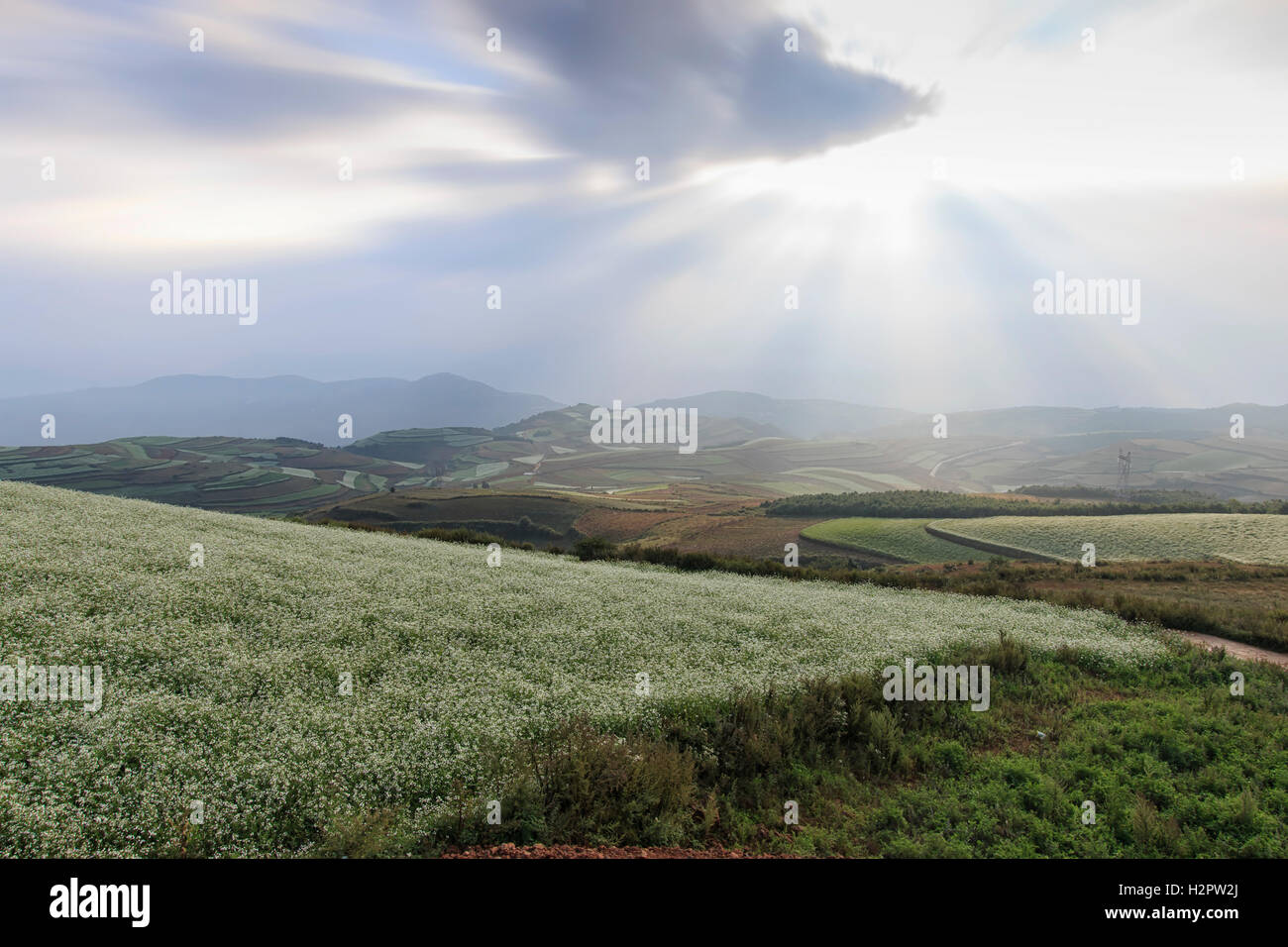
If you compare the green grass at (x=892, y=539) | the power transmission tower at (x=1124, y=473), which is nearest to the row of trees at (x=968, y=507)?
the green grass at (x=892, y=539)

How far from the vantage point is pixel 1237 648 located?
18047mm

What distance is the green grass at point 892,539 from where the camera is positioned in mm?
48969

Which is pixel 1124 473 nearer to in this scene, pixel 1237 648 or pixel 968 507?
pixel 968 507

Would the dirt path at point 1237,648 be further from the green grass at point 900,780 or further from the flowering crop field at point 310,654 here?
the green grass at point 900,780

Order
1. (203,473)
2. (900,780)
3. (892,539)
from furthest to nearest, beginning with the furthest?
1. (203,473)
2. (892,539)
3. (900,780)

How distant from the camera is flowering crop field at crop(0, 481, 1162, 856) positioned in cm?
717

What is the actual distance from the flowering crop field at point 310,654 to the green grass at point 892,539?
28728 millimetres

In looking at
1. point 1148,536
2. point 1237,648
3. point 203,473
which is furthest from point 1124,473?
point 203,473

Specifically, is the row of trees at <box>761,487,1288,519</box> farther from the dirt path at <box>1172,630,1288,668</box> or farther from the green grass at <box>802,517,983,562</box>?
the dirt path at <box>1172,630,1288,668</box>

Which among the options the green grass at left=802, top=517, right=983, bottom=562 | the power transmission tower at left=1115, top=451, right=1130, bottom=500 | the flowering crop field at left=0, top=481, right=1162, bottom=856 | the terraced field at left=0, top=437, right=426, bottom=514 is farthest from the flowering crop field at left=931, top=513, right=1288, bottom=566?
the terraced field at left=0, top=437, right=426, bottom=514

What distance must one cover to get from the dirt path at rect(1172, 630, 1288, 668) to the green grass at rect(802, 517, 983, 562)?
2732cm

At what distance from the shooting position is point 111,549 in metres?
15.1

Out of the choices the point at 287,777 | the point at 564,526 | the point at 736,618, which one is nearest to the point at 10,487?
the point at 287,777

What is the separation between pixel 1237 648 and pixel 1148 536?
119 ft
